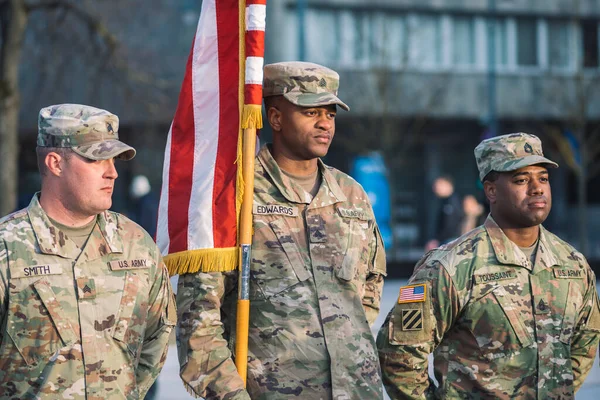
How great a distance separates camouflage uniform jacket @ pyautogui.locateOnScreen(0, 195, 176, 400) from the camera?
434 centimetres

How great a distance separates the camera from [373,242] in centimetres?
525

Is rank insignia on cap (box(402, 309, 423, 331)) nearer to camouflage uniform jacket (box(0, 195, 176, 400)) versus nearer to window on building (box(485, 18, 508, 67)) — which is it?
A: camouflage uniform jacket (box(0, 195, 176, 400))

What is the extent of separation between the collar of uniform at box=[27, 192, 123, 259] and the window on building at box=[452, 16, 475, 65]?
31414 mm

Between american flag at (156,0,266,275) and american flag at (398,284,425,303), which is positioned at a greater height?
american flag at (156,0,266,275)

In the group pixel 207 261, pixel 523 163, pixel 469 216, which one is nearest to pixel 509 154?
pixel 523 163

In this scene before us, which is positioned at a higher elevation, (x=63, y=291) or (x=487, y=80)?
(x=487, y=80)

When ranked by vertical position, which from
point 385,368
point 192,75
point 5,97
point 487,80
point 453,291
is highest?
point 487,80

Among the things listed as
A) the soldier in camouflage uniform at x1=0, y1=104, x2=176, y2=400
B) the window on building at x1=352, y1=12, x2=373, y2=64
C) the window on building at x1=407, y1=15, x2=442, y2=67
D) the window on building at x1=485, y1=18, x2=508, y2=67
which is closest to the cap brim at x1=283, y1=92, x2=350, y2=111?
the soldier in camouflage uniform at x1=0, y1=104, x2=176, y2=400

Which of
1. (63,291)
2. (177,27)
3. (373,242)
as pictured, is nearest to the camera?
(63,291)

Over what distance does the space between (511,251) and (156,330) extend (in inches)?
72.2

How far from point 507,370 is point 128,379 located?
73.2 inches

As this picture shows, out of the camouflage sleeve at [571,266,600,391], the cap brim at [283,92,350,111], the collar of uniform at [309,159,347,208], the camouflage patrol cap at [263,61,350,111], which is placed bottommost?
the camouflage sleeve at [571,266,600,391]

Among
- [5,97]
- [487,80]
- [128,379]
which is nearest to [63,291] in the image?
[128,379]

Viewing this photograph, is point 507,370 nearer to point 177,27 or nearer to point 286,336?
point 286,336
